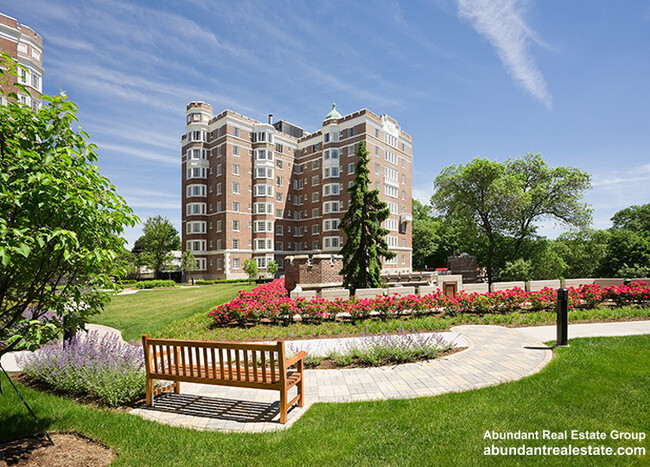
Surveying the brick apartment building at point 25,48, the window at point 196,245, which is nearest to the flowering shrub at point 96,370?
the brick apartment building at point 25,48

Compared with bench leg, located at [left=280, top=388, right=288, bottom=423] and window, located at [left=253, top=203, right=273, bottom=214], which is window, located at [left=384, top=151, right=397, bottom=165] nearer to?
window, located at [left=253, top=203, right=273, bottom=214]

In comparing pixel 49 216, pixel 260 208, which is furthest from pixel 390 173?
pixel 49 216

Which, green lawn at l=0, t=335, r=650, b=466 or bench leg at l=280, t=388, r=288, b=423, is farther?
bench leg at l=280, t=388, r=288, b=423

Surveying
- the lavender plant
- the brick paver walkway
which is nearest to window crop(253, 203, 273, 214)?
the lavender plant

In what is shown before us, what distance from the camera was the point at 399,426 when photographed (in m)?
4.23

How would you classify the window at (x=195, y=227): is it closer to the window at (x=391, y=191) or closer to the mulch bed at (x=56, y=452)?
the window at (x=391, y=191)

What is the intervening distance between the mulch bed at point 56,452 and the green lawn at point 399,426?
0.12 metres

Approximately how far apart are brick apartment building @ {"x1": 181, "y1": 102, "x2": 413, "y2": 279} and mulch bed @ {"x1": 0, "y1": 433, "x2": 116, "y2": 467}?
126 feet

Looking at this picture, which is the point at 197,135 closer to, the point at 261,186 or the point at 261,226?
the point at 261,186

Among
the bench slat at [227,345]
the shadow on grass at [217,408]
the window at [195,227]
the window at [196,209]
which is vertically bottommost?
the shadow on grass at [217,408]

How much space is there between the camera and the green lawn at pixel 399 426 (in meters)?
3.60

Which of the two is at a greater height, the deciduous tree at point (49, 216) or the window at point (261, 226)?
the window at point (261, 226)

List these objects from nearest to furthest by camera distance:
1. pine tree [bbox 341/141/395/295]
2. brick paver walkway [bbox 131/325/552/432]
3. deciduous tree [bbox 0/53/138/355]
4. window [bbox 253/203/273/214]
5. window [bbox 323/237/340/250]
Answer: deciduous tree [bbox 0/53/138/355], brick paver walkway [bbox 131/325/552/432], pine tree [bbox 341/141/395/295], window [bbox 323/237/340/250], window [bbox 253/203/273/214]

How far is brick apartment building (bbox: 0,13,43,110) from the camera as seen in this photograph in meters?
26.5
